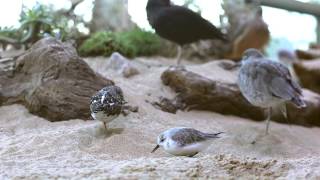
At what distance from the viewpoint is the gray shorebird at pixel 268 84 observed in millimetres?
5141

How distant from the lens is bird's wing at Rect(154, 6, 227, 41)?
7102 millimetres

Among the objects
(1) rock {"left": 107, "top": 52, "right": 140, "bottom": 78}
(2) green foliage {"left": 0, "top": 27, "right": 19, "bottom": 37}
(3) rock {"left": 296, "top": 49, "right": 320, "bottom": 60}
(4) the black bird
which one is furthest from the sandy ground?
(3) rock {"left": 296, "top": 49, "right": 320, "bottom": 60}

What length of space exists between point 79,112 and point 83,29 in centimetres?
389

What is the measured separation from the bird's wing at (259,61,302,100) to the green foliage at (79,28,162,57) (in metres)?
2.75

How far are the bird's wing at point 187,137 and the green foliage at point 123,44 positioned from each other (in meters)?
3.78

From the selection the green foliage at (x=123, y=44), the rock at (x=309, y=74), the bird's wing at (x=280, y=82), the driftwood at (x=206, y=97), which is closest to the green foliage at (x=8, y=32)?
the green foliage at (x=123, y=44)

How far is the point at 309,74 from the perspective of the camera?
854cm

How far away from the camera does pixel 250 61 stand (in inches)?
220

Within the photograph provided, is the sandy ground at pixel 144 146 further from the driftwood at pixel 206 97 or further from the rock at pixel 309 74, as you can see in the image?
the rock at pixel 309 74

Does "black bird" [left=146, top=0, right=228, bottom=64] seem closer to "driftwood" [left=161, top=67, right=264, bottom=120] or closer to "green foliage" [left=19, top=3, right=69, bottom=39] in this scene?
"driftwood" [left=161, top=67, right=264, bottom=120]

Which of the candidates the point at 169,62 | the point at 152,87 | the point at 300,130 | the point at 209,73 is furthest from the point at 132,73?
the point at 300,130

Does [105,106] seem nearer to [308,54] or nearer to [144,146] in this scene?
[144,146]

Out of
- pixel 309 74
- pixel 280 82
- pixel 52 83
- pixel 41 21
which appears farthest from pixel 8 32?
pixel 309 74

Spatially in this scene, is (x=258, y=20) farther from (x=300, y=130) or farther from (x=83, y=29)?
(x=300, y=130)
